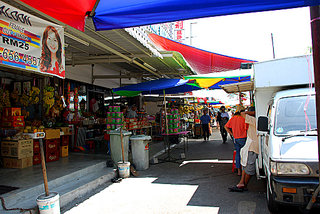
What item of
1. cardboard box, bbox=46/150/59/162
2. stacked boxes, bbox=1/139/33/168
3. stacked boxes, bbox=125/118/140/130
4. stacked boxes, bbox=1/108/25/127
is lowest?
cardboard box, bbox=46/150/59/162

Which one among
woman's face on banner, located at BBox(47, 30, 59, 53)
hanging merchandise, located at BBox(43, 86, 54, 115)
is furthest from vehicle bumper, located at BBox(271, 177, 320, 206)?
hanging merchandise, located at BBox(43, 86, 54, 115)

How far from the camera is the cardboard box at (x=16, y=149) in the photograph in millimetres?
6199

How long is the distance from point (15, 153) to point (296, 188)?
21.0 ft

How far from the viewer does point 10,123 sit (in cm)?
670

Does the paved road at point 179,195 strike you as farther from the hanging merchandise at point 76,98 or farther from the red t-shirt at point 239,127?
the hanging merchandise at point 76,98

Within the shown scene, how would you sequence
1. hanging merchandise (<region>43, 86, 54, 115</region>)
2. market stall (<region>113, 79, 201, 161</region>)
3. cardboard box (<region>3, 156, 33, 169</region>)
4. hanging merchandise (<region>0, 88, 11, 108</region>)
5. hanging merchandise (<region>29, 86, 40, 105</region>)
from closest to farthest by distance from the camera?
cardboard box (<region>3, 156, 33, 169</region>), hanging merchandise (<region>0, 88, 11, 108</region>), hanging merchandise (<region>29, 86, 40, 105</region>), hanging merchandise (<region>43, 86, 54, 115</region>), market stall (<region>113, 79, 201, 161</region>)

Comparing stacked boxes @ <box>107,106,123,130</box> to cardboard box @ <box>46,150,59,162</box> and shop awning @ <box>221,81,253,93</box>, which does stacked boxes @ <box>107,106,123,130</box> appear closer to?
cardboard box @ <box>46,150,59,162</box>

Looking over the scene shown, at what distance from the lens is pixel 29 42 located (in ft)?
13.1

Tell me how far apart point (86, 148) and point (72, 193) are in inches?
206

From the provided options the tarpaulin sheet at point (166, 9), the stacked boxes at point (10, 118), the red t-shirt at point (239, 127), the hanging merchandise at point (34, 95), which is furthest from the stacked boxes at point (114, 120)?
the tarpaulin sheet at point (166, 9)

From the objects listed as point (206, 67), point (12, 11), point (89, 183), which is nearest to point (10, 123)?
point (89, 183)

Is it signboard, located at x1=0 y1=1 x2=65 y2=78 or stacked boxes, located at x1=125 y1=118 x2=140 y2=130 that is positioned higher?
signboard, located at x1=0 y1=1 x2=65 y2=78

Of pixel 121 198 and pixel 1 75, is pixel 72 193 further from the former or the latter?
pixel 1 75

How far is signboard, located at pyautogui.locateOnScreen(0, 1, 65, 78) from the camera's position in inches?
141
